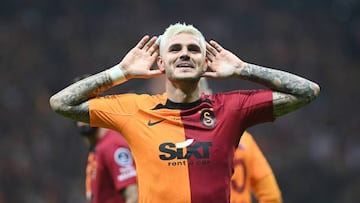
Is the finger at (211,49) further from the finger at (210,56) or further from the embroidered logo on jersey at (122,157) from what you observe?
the embroidered logo on jersey at (122,157)

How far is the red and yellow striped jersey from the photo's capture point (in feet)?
14.7

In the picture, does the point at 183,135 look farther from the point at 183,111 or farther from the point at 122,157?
the point at 122,157

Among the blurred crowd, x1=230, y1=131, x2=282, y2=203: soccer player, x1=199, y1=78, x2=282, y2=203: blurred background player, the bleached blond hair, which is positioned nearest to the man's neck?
the bleached blond hair

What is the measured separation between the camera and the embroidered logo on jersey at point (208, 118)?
15.2 ft

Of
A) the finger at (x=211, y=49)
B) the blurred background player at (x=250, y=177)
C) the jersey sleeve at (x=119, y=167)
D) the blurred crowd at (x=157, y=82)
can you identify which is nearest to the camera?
the finger at (x=211, y=49)

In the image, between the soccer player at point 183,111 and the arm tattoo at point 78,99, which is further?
the arm tattoo at point 78,99

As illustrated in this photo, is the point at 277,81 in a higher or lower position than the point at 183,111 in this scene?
higher

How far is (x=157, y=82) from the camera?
1041 centimetres

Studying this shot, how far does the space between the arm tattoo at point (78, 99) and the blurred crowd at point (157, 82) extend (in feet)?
18.8

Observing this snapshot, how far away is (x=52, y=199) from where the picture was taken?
1035 centimetres

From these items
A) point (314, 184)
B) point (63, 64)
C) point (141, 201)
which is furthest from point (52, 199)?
point (141, 201)

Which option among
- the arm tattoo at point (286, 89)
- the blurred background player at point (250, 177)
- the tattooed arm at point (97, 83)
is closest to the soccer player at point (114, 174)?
the blurred background player at point (250, 177)

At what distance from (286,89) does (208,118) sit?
49 centimetres

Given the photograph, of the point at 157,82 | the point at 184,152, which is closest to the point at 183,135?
the point at 184,152
